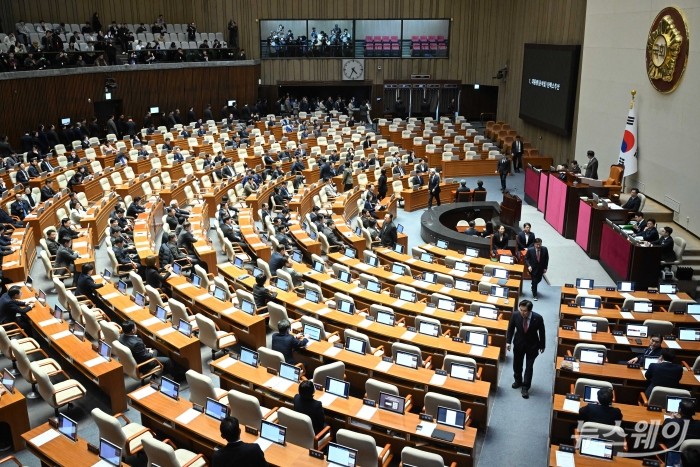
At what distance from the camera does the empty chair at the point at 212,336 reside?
9906 mm

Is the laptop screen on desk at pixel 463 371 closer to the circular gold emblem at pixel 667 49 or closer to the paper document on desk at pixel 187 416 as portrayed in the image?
the paper document on desk at pixel 187 416

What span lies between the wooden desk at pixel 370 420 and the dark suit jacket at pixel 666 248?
8535 millimetres

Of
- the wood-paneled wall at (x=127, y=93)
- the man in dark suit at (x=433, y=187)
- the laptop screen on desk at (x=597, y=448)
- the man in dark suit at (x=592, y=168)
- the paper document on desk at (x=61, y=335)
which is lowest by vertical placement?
the man in dark suit at (x=433, y=187)

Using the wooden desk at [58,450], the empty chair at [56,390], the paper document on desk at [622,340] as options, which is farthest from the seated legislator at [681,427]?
the empty chair at [56,390]

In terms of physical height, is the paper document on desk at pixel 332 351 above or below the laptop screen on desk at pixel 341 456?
below

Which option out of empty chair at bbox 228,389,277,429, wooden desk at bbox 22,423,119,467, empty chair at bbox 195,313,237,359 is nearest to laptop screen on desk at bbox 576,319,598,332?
empty chair at bbox 228,389,277,429

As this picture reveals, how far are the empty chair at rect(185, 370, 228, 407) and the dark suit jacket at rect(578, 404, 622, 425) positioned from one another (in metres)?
→ 4.41

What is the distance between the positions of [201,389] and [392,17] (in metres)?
31.3

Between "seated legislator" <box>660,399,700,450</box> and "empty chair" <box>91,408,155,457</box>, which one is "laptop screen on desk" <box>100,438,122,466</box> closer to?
"empty chair" <box>91,408,155,457</box>

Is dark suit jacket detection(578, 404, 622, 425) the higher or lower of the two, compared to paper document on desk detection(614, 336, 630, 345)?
higher

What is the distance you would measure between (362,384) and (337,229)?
8083 millimetres

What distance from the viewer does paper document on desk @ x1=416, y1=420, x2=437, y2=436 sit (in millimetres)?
7266

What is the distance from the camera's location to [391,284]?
13219 mm

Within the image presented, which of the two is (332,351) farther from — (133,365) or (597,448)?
(597,448)
